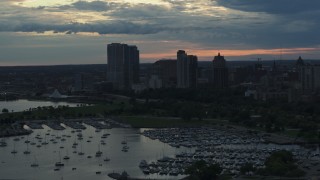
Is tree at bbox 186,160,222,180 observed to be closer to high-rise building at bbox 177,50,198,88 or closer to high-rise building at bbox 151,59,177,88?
high-rise building at bbox 177,50,198,88

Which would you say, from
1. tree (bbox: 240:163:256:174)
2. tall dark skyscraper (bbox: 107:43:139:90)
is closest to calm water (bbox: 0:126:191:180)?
tree (bbox: 240:163:256:174)

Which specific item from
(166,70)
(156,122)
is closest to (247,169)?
(156,122)

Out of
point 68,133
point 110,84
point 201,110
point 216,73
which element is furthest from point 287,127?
point 110,84

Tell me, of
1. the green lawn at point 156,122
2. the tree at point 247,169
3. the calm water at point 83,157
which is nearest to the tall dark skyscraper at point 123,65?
the green lawn at point 156,122

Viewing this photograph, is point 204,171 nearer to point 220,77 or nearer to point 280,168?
point 280,168

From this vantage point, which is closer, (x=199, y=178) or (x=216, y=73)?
(x=199, y=178)

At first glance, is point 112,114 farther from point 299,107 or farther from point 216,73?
point 216,73

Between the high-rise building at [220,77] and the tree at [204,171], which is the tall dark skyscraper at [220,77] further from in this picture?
the tree at [204,171]

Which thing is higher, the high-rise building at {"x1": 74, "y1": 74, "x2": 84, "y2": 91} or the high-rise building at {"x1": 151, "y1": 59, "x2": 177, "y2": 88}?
the high-rise building at {"x1": 151, "y1": 59, "x2": 177, "y2": 88}
